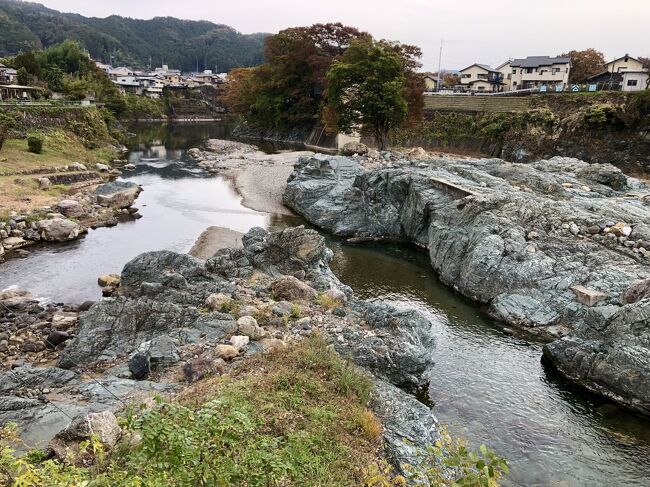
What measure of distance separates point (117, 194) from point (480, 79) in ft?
253

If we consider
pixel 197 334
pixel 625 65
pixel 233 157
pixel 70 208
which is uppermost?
pixel 625 65

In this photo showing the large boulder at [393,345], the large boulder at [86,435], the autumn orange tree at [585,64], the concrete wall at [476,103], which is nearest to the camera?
the large boulder at [86,435]

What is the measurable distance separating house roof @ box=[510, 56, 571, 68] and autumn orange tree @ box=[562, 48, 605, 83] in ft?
11.6

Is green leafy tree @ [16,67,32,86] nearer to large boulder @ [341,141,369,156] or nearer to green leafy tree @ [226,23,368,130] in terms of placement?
green leafy tree @ [226,23,368,130]

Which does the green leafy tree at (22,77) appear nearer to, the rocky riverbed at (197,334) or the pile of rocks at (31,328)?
the pile of rocks at (31,328)

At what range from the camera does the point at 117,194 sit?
128 feet

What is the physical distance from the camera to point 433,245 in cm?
2845

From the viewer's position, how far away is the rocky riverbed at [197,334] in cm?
1177

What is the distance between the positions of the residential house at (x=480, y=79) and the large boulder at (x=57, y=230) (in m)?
81.1

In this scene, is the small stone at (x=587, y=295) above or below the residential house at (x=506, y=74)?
below

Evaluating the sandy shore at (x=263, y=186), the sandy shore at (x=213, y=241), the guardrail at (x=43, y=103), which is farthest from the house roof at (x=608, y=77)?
the guardrail at (x=43, y=103)

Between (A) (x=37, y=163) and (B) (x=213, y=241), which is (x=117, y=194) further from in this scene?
(B) (x=213, y=241)

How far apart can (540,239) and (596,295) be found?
16.2 ft

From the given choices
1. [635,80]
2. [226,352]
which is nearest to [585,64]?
[635,80]
